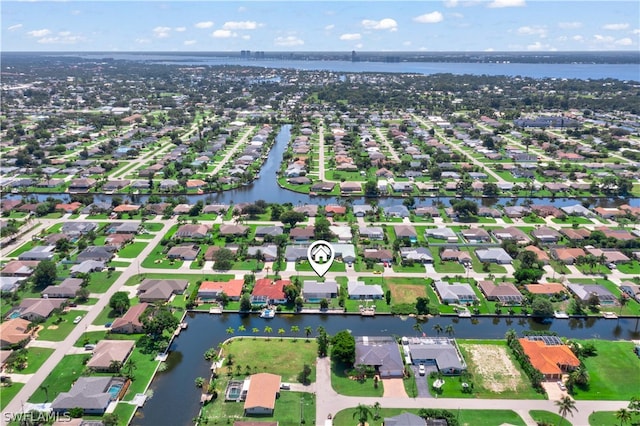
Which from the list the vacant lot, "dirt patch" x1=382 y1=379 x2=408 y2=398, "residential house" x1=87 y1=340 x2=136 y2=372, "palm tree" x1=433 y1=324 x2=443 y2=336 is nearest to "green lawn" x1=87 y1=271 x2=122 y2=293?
"residential house" x1=87 y1=340 x2=136 y2=372

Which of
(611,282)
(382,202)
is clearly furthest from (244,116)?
(611,282)

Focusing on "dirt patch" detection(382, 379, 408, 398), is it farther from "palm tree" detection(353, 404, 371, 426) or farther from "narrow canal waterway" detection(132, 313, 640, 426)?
"narrow canal waterway" detection(132, 313, 640, 426)

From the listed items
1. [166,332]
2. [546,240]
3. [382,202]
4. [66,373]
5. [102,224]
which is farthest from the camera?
[382,202]

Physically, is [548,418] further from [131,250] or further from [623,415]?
[131,250]

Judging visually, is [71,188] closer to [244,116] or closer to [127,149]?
[127,149]

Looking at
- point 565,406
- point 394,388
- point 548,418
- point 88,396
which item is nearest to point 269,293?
point 394,388

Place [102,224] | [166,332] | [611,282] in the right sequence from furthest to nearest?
1. [102,224]
2. [611,282]
3. [166,332]

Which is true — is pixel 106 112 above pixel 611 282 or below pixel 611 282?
above

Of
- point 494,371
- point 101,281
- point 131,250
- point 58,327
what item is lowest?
point 494,371
